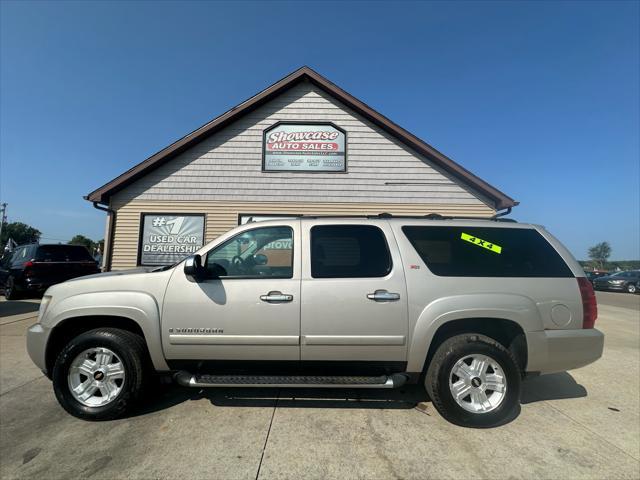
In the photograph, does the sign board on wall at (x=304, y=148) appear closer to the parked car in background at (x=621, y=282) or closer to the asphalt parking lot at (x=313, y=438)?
the asphalt parking lot at (x=313, y=438)

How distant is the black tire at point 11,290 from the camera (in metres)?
9.68

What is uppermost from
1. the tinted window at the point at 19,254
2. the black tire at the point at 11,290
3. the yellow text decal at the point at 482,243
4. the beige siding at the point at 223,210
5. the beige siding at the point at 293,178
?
the beige siding at the point at 293,178

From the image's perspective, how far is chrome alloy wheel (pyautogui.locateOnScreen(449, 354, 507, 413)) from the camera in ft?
9.84

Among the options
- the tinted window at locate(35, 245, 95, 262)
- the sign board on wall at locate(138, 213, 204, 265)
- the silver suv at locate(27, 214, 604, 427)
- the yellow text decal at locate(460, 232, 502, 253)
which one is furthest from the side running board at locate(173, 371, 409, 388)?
the tinted window at locate(35, 245, 95, 262)

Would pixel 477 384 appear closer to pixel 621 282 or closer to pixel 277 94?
pixel 277 94

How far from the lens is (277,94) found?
982 centimetres

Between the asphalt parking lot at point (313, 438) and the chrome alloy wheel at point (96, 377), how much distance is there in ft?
0.73

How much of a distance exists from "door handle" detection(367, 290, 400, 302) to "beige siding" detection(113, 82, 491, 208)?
6.58 meters

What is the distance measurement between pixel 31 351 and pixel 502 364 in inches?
174

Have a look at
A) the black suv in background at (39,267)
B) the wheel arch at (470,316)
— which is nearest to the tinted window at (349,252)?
the wheel arch at (470,316)

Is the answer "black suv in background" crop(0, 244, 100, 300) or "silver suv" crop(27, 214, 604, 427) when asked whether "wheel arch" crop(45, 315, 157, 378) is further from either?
"black suv in background" crop(0, 244, 100, 300)

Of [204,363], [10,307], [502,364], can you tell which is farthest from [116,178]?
[502,364]

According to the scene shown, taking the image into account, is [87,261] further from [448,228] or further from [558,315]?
[558,315]

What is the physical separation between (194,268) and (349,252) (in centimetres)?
145
